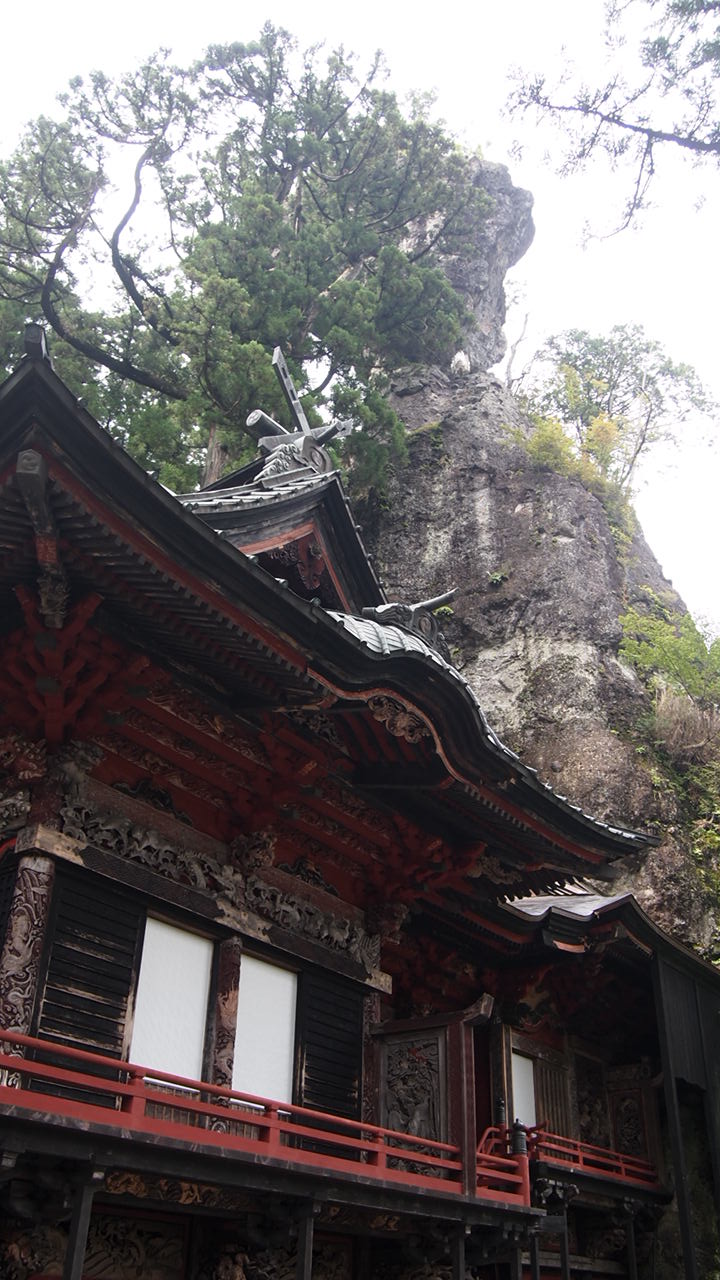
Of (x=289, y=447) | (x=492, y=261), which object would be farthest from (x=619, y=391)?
(x=289, y=447)

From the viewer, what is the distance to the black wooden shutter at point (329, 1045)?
9391 millimetres

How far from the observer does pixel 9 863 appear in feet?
25.1

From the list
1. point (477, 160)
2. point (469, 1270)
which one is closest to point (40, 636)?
point (469, 1270)

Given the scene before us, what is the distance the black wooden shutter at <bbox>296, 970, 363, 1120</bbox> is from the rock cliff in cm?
868

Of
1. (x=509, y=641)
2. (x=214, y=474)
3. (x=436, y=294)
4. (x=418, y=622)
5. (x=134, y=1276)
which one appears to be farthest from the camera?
(x=436, y=294)

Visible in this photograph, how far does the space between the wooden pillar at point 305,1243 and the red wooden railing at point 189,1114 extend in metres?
0.35

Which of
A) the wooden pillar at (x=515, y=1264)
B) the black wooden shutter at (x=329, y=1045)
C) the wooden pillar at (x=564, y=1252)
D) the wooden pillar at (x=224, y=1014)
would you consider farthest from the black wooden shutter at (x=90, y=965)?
the wooden pillar at (x=564, y=1252)

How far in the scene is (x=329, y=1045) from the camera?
9.73 m

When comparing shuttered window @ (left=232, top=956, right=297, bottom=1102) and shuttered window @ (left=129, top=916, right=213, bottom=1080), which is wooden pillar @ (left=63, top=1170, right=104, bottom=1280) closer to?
shuttered window @ (left=129, top=916, right=213, bottom=1080)

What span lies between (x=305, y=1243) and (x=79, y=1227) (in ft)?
6.91

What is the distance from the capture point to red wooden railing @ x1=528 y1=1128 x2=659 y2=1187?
1152 cm

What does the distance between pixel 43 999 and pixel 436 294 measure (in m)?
23.2

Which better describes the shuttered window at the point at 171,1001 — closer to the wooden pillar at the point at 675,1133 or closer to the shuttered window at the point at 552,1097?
the wooden pillar at the point at 675,1133

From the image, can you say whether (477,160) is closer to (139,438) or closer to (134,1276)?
(139,438)
